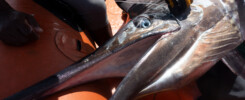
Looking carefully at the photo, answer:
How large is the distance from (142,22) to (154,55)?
0.30 meters

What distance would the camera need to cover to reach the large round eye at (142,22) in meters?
1.39

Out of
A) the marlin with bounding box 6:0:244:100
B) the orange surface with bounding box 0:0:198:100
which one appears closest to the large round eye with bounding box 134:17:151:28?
the marlin with bounding box 6:0:244:100

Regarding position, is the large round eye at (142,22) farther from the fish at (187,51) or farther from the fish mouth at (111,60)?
the fish at (187,51)

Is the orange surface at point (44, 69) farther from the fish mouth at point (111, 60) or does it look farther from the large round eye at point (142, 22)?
the large round eye at point (142, 22)

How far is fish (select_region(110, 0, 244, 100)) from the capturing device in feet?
3.92

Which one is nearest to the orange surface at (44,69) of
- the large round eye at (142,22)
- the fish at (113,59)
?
the fish at (113,59)

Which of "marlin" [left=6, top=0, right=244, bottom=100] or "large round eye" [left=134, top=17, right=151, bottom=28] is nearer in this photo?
"marlin" [left=6, top=0, right=244, bottom=100]

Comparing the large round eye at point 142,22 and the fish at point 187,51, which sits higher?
the large round eye at point 142,22

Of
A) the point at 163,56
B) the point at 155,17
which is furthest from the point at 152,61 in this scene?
the point at 155,17

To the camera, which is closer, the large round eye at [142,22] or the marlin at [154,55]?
the marlin at [154,55]

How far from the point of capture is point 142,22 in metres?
1.41

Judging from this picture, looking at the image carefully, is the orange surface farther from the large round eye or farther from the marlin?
the large round eye

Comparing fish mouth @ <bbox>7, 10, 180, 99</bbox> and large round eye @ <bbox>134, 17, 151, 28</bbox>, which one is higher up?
large round eye @ <bbox>134, 17, 151, 28</bbox>

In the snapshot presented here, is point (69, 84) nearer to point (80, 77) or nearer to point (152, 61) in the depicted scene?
point (80, 77)
